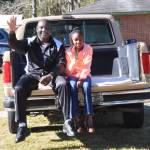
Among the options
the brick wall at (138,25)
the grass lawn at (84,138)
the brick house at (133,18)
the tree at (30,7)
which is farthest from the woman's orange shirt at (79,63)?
the tree at (30,7)

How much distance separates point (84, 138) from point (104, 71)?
123 cm

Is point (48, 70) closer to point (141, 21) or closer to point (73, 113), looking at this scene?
point (73, 113)

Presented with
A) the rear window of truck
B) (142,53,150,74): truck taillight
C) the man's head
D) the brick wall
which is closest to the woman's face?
the man's head

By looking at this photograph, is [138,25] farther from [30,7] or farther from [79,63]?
[79,63]

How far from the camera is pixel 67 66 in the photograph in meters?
7.21

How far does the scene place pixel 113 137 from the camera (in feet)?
24.8

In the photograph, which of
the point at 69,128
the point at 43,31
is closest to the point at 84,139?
the point at 69,128

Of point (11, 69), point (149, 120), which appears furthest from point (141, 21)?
point (11, 69)

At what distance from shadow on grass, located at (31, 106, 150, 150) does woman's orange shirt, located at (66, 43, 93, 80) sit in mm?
969

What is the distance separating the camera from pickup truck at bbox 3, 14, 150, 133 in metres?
6.84

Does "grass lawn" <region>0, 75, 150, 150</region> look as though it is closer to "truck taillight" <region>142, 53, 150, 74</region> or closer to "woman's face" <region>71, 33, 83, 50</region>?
"truck taillight" <region>142, 53, 150, 74</region>

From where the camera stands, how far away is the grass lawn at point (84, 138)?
22.9 ft

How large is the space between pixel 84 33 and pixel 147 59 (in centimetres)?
187

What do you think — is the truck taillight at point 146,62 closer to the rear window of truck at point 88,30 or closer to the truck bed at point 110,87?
the truck bed at point 110,87
